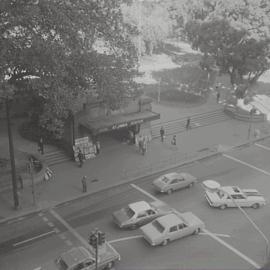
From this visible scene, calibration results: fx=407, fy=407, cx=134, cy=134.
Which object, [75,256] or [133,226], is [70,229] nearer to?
[133,226]

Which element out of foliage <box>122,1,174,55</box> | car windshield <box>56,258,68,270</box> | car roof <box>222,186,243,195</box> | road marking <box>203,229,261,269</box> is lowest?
road marking <box>203,229,261,269</box>

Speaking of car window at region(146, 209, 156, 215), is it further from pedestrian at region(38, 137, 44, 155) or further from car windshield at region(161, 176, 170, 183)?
pedestrian at region(38, 137, 44, 155)

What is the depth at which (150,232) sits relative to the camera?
22.9 m

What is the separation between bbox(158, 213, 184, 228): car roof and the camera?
2312 centimetres

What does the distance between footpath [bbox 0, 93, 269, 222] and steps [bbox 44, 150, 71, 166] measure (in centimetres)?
47

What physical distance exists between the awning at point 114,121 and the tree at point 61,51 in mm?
5151

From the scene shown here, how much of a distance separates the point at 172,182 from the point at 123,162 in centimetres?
620

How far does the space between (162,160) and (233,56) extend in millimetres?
17167

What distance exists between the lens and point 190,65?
6312 cm

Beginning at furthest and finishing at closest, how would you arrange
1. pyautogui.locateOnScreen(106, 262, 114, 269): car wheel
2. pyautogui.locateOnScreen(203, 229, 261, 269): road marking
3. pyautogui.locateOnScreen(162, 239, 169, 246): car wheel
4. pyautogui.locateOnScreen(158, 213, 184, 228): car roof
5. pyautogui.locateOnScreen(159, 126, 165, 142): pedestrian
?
pyautogui.locateOnScreen(159, 126, 165, 142): pedestrian
pyautogui.locateOnScreen(158, 213, 184, 228): car roof
pyautogui.locateOnScreen(162, 239, 169, 246): car wheel
pyautogui.locateOnScreen(203, 229, 261, 269): road marking
pyautogui.locateOnScreen(106, 262, 114, 269): car wheel

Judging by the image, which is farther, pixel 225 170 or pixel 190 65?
pixel 190 65

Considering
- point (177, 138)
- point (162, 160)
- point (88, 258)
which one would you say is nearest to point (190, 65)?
point (177, 138)

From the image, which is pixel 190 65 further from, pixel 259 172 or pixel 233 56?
pixel 259 172

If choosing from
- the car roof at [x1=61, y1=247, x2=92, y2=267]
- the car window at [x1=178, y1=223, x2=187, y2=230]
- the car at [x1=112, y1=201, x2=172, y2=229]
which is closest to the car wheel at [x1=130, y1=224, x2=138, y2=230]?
the car at [x1=112, y1=201, x2=172, y2=229]
